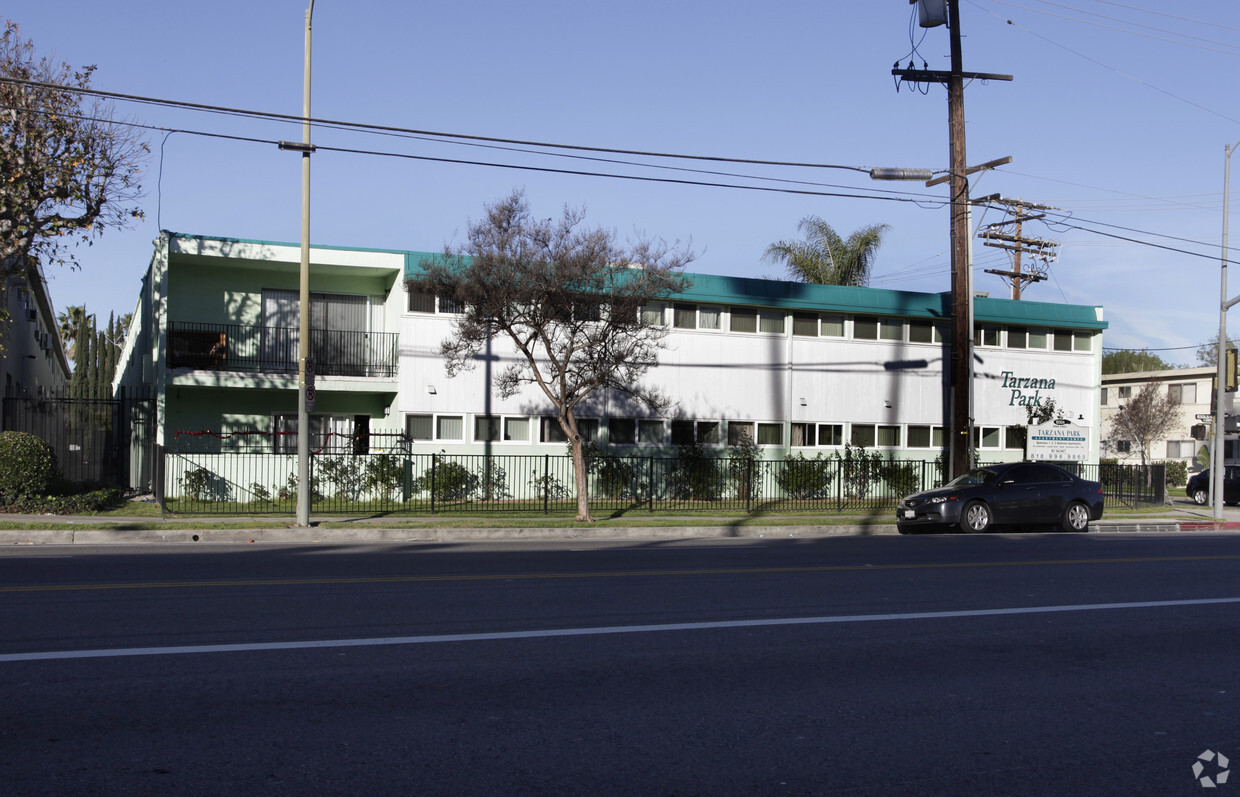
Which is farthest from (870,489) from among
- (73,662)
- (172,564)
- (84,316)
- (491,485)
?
(84,316)

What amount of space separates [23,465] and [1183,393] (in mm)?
54332

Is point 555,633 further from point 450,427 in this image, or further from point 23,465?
point 450,427

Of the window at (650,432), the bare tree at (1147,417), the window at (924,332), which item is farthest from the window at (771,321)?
the bare tree at (1147,417)

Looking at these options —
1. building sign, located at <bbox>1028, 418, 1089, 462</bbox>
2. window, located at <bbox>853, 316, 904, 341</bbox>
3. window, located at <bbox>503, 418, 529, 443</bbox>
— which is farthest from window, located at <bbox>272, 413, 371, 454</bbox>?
building sign, located at <bbox>1028, 418, 1089, 462</bbox>

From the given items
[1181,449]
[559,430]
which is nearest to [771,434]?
[559,430]

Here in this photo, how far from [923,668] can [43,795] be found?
5.44m

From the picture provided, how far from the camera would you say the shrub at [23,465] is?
20.1m

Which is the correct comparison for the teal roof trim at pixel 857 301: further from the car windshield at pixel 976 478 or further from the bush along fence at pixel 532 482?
the car windshield at pixel 976 478

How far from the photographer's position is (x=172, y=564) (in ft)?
41.3

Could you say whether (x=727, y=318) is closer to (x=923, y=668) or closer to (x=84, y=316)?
(x=923, y=668)

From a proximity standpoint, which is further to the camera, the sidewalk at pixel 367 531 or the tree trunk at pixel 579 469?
the tree trunk at pixel 579 469

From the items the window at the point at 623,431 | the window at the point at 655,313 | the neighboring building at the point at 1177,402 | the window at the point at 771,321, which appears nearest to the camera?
the window at the point at 655,313

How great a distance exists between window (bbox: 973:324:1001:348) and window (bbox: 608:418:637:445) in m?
12.3

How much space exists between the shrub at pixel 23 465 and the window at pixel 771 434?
18855 millimetres
